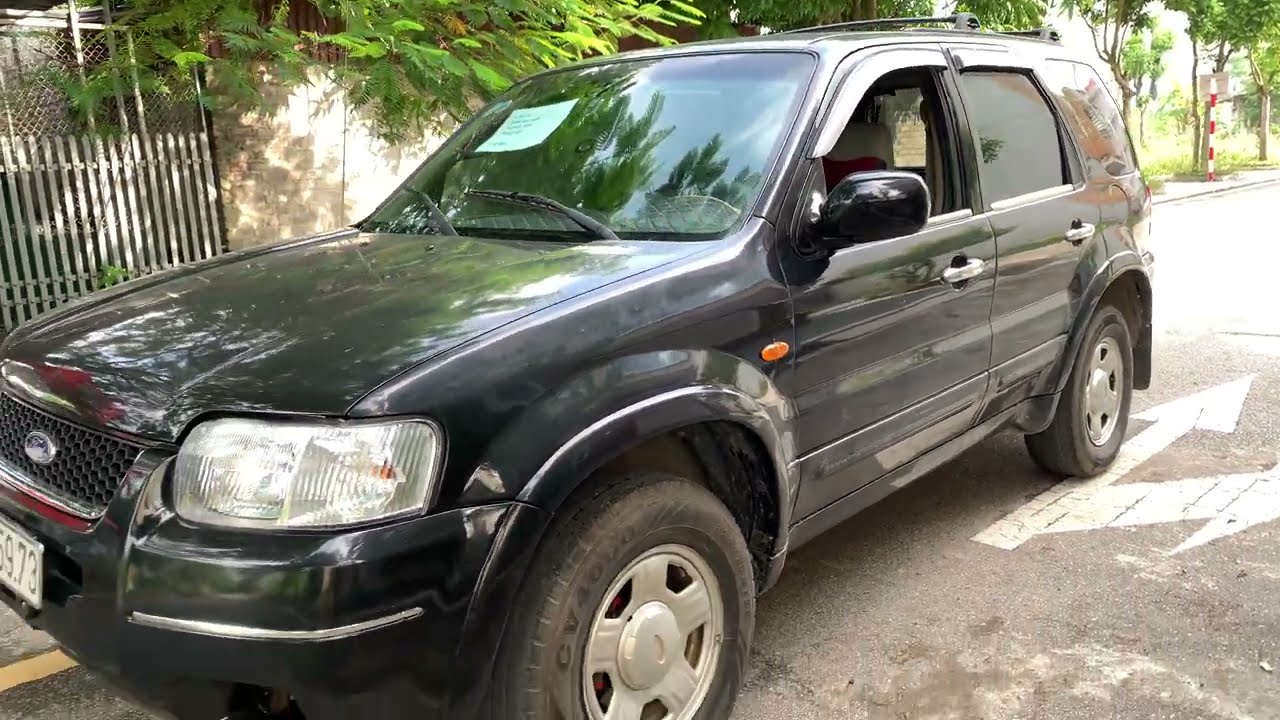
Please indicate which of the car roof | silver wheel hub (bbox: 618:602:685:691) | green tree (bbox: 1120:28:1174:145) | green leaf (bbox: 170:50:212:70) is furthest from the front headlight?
green tree (bbox: 1120:28:1174:145)

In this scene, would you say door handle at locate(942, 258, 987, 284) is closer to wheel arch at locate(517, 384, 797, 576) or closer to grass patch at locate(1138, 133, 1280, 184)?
wheel arch at locate(517, 384, 797, 576)

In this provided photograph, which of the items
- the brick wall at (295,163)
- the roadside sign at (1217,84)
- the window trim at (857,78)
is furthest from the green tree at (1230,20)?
the window trim at (857,78)

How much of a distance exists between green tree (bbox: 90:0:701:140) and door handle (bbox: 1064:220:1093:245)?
4.21 meters

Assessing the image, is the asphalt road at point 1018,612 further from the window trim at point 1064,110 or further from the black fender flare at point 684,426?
the window trim at point 1064,110

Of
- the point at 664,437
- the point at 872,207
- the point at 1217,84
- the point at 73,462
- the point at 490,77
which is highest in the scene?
the point at 1217,84

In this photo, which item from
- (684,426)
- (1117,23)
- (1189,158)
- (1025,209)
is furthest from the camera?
(1189,158)

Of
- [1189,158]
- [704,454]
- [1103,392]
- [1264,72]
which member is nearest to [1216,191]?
[1189,158]

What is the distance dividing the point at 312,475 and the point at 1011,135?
119 inches

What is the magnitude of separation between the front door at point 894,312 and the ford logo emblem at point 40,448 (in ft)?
6.01

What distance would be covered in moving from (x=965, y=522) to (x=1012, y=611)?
0.84 metres

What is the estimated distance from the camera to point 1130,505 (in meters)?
4.42

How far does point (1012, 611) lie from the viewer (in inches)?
139

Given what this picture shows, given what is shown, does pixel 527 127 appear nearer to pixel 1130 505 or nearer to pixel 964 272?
pixel 964 272

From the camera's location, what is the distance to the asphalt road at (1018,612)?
2984mm
